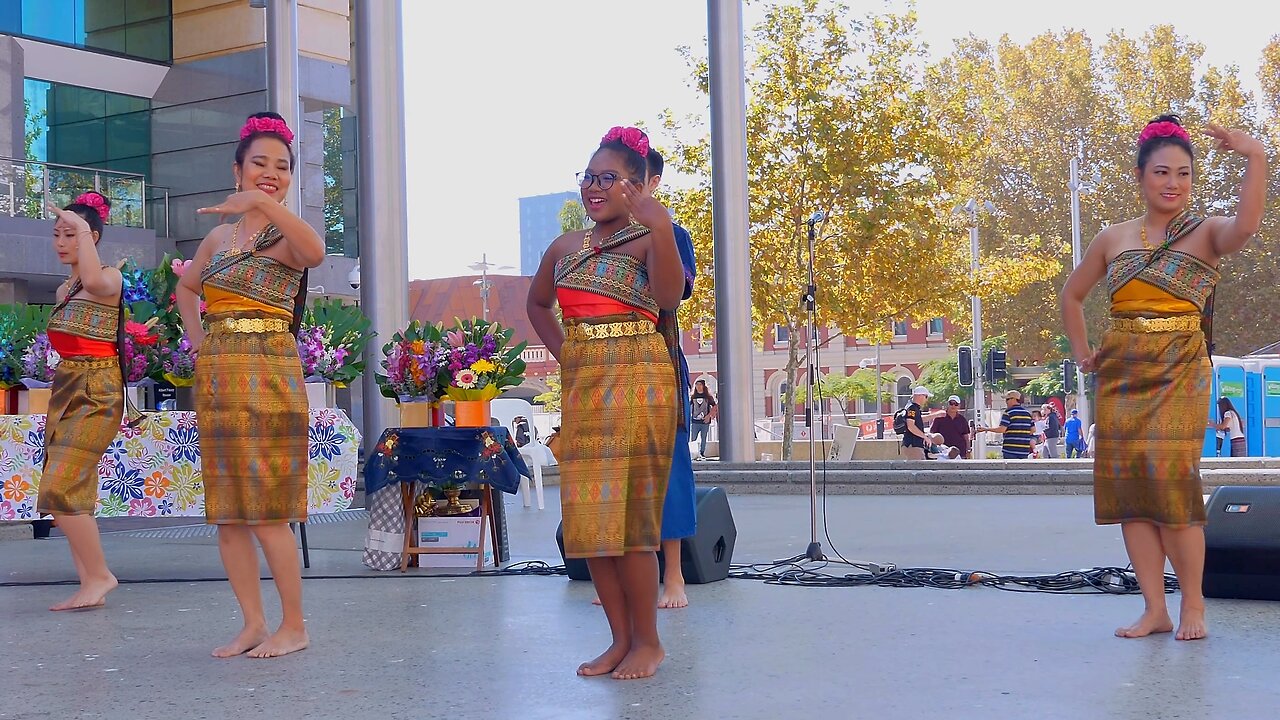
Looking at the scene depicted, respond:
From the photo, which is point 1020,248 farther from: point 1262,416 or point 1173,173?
point 1173,173

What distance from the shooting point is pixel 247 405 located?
467 cm

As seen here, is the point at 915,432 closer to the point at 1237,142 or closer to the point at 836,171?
the point at 836,171

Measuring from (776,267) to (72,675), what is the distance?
20.9 m

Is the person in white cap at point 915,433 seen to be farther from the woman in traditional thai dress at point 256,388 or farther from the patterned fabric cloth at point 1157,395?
the woman in traditional thai dress at point 256,388

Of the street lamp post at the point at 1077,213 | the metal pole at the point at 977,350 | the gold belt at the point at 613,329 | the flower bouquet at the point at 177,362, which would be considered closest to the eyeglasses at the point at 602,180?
the gold belt at the point at 613,329

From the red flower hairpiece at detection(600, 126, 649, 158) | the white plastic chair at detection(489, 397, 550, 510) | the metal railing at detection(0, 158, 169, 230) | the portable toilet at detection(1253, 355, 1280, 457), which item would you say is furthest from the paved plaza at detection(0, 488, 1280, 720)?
the portable toilet at detection(1253, 355, 1280, 457)

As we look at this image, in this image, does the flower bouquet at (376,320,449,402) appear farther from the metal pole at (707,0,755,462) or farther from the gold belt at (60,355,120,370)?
the metal pole at (707,0,755,462)

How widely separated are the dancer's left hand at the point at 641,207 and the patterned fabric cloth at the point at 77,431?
10.2 feet

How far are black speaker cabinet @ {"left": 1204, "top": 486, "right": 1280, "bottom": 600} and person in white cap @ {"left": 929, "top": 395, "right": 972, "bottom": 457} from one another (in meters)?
14.2

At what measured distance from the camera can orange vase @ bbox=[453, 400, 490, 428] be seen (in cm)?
734

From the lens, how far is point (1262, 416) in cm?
2258

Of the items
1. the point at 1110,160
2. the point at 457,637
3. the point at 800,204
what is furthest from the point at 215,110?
the point at 1110,160

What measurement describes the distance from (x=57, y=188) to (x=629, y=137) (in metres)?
14.6

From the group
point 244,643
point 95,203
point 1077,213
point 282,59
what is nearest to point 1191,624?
point 244,643
